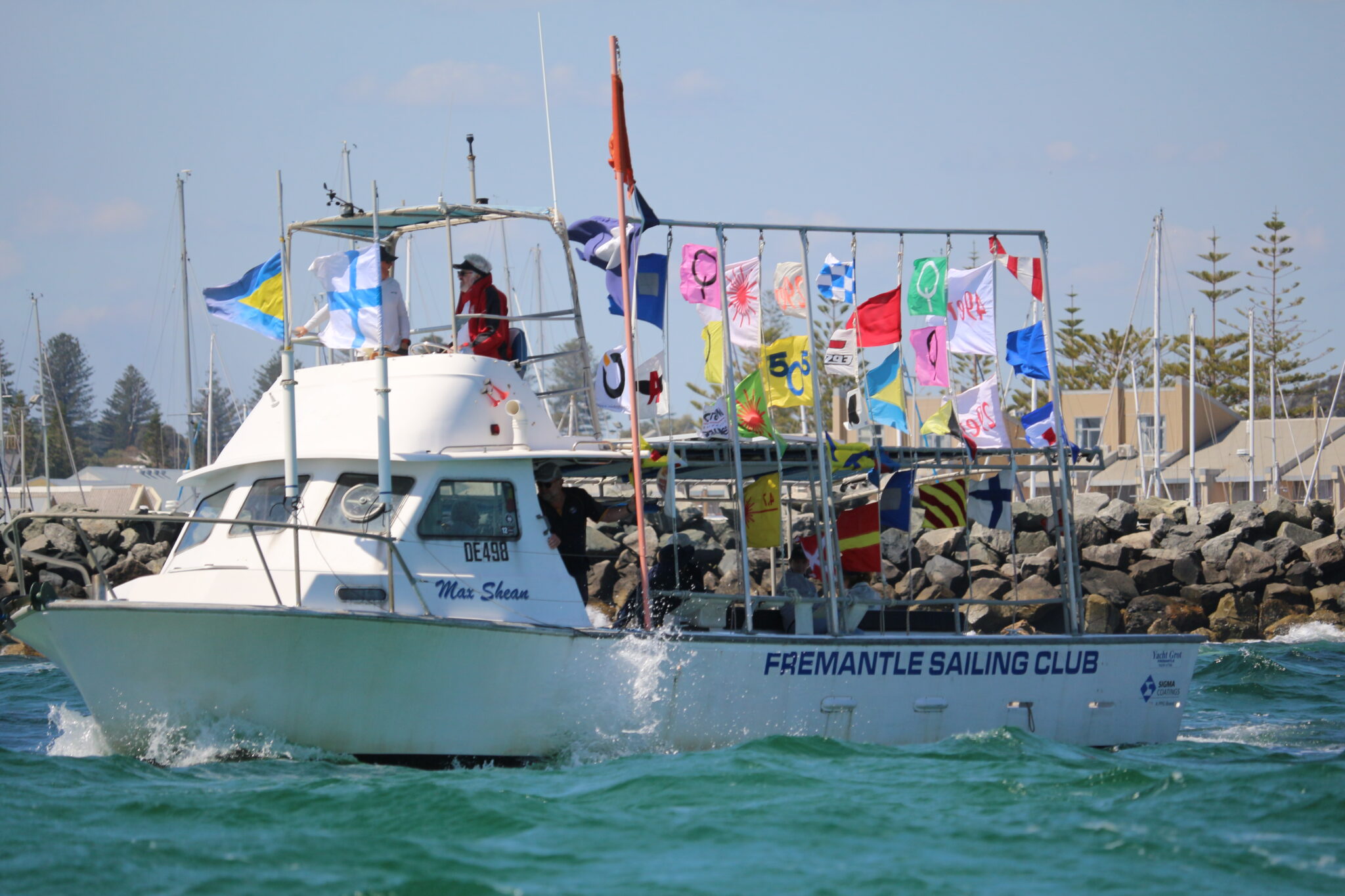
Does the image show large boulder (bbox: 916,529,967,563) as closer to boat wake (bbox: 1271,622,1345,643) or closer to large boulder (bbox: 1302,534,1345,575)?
boat wake (bbox: 1271,622,1345,643)

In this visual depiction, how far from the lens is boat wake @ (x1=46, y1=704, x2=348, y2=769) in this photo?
8797mm

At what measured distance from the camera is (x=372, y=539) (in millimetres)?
9367

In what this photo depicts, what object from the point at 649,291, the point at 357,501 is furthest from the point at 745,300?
the point at 357,501

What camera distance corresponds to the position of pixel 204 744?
8820 mm

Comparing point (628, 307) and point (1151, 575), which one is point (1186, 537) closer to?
point (1151, 575)

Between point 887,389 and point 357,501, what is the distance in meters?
4.24

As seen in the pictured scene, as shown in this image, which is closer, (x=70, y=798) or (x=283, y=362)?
(x=70, y=798)

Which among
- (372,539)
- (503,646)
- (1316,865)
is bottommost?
(1316,865)

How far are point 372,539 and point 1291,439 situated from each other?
3660 cm

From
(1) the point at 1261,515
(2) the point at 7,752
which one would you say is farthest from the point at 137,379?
(2) the point at 7,752

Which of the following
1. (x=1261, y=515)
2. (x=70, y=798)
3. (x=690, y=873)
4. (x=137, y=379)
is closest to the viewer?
(x=690, y=873)

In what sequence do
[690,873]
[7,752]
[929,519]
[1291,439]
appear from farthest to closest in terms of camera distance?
[1291,439], [929,519], [7,752], [690,873]

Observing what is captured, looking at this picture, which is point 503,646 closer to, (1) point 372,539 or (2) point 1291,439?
(1) point 372,539

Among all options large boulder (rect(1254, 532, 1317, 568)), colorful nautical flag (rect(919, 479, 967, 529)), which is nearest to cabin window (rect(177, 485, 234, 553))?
colorful nautical flag (rect(919, 479, 967, 529))
